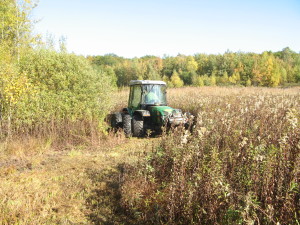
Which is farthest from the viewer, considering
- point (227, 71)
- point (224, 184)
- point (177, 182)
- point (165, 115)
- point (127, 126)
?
point (227, 71)

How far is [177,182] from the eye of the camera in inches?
122

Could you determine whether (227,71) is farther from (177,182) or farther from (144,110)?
(177,182)

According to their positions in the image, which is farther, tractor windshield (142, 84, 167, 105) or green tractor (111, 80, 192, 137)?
tractor windshield (142, 84, 167, 105)

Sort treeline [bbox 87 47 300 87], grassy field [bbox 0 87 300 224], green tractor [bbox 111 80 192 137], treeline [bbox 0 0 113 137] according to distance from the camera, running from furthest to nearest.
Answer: treeline [bbox 87 47 300 87]
green tractor [bbox 111 80 192 137]
treeline [bbox 0 0 113 137]
grassy field [bbox 0 87 300 224]

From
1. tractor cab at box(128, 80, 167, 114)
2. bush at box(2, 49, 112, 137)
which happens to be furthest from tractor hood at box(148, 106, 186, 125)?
bush at box(2, 49, 112, 137)

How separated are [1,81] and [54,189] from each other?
4418 millimetres

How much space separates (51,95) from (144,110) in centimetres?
322

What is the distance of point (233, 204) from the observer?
255 cm

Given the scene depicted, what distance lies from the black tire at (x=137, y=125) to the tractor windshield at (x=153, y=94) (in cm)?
69

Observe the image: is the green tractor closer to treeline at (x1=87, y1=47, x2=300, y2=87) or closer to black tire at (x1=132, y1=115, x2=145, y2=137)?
black tire at (x1=132, y1=115, x2=145, y2=137)

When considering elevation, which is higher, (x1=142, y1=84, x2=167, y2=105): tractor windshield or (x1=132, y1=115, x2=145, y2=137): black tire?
(x1=142, y1=84, x2=167, y2=105): tractor windshield

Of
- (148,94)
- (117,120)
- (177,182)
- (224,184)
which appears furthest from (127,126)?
(224,184)

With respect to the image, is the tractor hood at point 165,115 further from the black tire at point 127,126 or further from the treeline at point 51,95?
the treeline at point 51,95

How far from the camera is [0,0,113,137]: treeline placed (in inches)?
286
